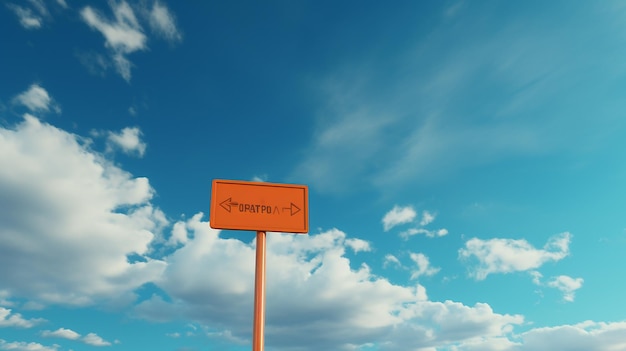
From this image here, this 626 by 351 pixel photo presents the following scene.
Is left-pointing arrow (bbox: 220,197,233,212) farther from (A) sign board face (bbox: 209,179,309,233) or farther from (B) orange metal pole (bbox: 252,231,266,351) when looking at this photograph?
(B) orange metal pole (bbox: 252,231,266,351)

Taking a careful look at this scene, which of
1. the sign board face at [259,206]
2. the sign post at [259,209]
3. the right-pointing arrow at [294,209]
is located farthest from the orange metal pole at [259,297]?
the right-pointing arrow at [294,209]

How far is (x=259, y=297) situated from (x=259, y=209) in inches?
79.4

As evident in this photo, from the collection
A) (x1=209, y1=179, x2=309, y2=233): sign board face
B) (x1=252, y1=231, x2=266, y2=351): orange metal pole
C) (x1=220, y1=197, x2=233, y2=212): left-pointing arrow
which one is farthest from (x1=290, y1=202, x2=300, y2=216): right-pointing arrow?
(x1=220, y1=197, x2=233, y2=212): left-pointing arrow

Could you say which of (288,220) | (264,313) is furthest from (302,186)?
(264,313)

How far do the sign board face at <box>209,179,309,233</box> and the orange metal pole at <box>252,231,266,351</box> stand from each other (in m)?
0.40

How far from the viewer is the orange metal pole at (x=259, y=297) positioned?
1040cm

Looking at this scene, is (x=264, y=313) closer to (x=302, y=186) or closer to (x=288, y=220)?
(x=288, y=220)

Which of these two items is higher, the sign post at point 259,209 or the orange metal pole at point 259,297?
the sign post at point 259,209

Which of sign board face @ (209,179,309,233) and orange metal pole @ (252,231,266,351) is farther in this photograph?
sign board face @ (209,179,309,233)

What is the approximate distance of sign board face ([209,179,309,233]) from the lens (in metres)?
11.4

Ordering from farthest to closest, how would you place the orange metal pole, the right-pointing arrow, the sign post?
1. the right-pointing arrow
2. the sign post
3. the orange metal pole

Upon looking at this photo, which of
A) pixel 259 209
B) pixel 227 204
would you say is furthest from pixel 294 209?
pixel 227 204

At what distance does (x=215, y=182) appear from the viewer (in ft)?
37.9

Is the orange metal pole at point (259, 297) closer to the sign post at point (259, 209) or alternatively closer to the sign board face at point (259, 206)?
the sign post at point (259, 209)
